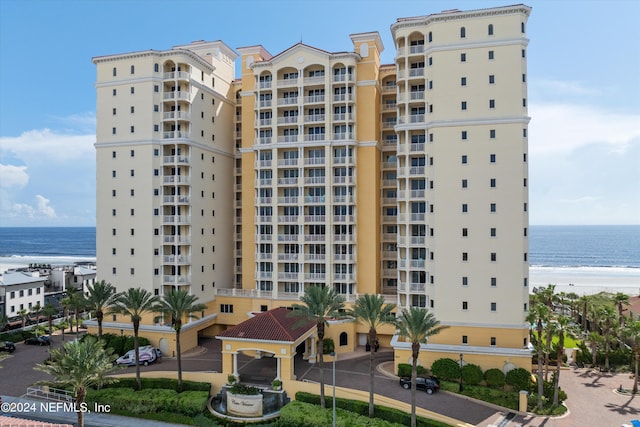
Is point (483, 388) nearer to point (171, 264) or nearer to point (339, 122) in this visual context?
point (339, 122)

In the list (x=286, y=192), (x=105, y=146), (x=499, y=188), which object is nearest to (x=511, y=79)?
(x=499, y=188)

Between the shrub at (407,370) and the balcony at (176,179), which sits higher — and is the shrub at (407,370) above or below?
below

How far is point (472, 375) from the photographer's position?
128ft

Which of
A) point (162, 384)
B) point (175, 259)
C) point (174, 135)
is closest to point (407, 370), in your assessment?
point (162, 384)

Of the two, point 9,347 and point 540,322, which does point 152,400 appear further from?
point 540,322

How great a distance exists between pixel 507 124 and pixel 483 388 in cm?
2438

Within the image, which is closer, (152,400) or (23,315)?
(152,400)

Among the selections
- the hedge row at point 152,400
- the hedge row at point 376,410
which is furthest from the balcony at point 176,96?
the hedge row at point 376,410

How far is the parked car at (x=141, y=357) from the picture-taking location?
46.5 metres

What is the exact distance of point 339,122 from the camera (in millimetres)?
52719

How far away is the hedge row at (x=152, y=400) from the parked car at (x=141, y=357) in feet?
20.9

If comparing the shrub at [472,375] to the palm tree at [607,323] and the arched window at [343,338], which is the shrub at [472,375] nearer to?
the arched window at [343,338]

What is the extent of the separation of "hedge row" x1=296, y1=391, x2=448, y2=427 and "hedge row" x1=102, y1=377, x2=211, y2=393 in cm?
944

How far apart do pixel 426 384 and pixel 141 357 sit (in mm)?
29976
